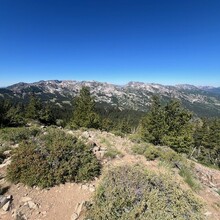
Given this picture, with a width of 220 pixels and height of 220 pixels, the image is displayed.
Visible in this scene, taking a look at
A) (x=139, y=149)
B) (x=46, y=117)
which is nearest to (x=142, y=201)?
(x=139, y=149)

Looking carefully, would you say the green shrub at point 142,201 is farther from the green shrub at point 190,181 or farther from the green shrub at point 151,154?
the green shrub at point 151,154

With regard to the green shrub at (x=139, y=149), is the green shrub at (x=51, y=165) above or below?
above

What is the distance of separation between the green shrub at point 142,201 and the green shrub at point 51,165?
2121 millimetres

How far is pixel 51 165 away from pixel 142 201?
4296 mm

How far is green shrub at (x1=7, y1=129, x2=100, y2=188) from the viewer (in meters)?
7.34

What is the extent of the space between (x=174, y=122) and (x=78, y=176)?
20570mm

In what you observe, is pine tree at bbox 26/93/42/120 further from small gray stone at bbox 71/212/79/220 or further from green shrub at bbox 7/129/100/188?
small gray stone at bbox 71/212/79/220

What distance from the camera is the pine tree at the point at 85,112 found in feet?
97.5

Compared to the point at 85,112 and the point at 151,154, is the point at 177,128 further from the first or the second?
the point at 151,154

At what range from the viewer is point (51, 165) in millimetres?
7766

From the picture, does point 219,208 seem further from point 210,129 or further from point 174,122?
point 210,129

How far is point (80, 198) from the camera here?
271 inches

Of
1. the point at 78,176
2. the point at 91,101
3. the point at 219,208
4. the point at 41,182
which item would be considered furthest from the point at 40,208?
the point at 91,101

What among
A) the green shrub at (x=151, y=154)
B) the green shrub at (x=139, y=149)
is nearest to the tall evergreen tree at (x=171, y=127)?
the green shrub at (x=139, y=149)
